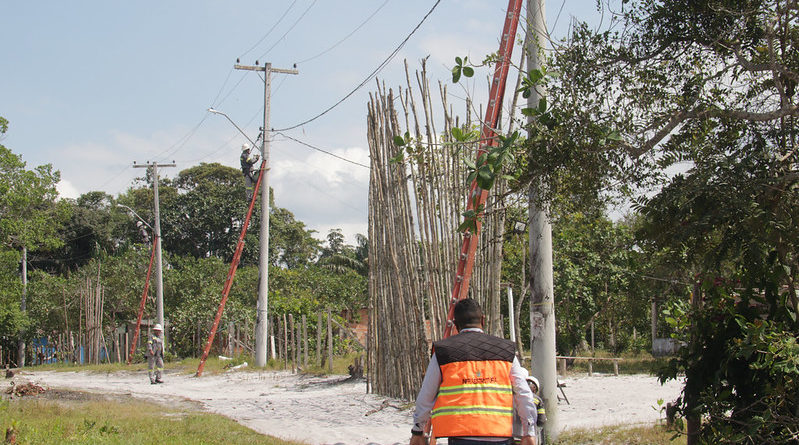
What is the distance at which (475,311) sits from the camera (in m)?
4.63

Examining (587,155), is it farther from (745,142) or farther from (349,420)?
(349,420)

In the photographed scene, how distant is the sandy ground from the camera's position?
9297 millimetres

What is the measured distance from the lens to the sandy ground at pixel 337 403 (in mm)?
9297

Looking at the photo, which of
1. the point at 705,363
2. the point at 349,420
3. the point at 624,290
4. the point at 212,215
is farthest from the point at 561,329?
the point at 212,215

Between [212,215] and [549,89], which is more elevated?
[212,215]

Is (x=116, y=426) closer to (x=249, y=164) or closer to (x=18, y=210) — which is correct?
(x=249, y=164)

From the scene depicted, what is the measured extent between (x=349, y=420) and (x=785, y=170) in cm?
714

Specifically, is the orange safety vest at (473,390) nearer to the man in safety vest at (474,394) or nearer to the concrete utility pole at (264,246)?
the man in safety vest at (474,394)

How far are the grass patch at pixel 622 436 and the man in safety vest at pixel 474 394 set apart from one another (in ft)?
10.5

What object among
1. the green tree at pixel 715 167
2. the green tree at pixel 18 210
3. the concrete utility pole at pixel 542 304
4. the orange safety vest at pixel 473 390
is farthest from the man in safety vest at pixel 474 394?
the green tree at pixel 18 210

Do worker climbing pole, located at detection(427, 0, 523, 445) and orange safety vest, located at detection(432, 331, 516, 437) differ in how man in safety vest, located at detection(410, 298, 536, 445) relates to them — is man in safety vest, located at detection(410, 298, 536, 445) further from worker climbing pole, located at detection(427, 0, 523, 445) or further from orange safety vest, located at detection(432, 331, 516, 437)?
worker climbing pole, located at detection(427, 0, 523, 445)

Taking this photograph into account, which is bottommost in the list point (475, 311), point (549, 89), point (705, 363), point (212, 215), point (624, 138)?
point (705, 363)

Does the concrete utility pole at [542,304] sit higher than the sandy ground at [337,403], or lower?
higher

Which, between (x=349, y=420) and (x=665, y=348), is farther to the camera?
(x=665, y=348)
